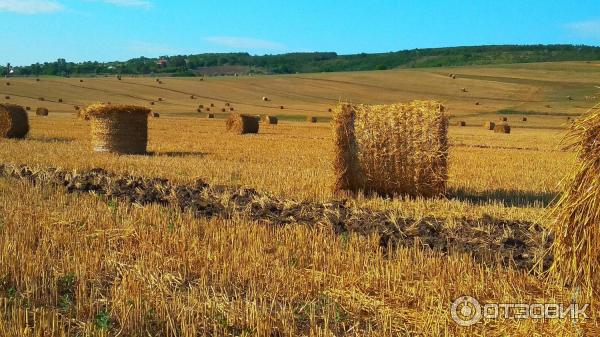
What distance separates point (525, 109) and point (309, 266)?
59211mm

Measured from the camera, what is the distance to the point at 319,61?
132000mm

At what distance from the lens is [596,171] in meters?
4.23

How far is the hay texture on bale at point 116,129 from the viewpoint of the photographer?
16922 millimetres

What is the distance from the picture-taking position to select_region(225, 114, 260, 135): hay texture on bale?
2814cm

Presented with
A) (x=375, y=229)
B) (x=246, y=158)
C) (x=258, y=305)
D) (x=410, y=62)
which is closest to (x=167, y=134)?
(x=246, y=158)

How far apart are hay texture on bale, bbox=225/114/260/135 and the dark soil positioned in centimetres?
1679

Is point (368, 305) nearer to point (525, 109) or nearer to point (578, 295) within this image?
point (578, 295)

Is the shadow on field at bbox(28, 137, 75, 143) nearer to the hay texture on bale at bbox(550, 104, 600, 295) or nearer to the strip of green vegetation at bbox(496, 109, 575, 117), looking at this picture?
the hay texture on bale at bbox(550, 104, 600, 295)

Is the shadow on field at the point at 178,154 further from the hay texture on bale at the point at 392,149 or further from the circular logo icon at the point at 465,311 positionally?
the circular logo icon at the point at 465,311

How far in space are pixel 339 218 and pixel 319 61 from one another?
12580 centimetres

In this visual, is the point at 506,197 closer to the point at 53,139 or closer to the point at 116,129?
the point at 116,129

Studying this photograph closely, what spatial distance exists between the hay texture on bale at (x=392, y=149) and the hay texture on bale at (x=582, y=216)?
225 inches

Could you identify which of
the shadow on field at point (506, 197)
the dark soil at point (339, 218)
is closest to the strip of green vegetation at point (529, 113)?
the shadow on field at point (506, 197)

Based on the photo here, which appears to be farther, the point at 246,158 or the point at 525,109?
the point at 525,109
